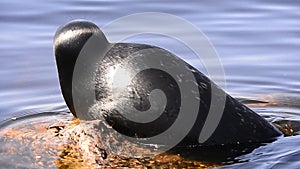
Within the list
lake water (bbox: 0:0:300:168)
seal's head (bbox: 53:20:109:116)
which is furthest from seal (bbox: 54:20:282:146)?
lake water (bbox: 0:0:300:168)

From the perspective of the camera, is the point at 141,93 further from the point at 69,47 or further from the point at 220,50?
the point at 220,50

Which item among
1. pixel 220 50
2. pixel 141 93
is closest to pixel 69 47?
pixel 141 93

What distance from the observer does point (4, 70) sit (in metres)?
8.55

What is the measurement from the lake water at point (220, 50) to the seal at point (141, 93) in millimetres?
289

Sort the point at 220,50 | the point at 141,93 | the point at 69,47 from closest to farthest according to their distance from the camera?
the point at 141,93
the point at 69,47
the point at 220,50

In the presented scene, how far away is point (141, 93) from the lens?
6.14 metres

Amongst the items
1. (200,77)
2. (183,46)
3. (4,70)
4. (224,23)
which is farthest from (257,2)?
(200,77)

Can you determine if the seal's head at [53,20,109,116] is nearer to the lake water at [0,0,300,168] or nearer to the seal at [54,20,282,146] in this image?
the seal at [54,20,282,146]

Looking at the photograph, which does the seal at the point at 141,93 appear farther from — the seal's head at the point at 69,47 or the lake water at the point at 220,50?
the lake water at the point at 220,50

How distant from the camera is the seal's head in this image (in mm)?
6352

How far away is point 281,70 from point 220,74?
0.65 m

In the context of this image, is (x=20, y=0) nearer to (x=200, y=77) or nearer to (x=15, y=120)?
(x=15, y=120)

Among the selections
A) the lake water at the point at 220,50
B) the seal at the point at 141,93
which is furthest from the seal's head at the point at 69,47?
the lake water at the point at 220,50

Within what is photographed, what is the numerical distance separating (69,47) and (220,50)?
3.00 meters
